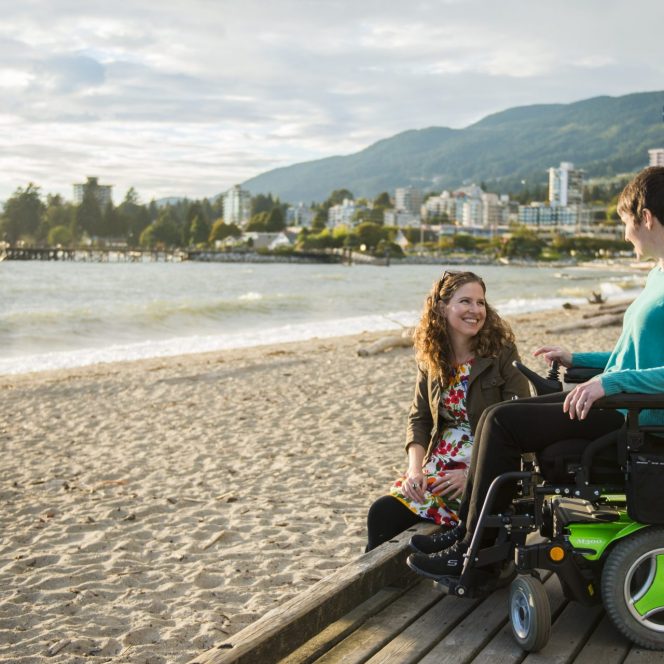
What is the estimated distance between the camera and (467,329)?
327 centimetres

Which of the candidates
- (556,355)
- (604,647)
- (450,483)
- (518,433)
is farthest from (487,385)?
(604,647)

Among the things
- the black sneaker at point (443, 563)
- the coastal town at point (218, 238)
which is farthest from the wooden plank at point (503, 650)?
the coastal town at point (218, 238)

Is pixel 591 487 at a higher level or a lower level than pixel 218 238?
lower

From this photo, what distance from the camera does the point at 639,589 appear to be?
2.59m

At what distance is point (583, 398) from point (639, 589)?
656 mm

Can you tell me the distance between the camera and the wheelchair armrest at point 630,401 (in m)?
2.51

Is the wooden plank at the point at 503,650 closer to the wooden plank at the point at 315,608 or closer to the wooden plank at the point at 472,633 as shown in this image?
the wooden plank at the point at 472,633

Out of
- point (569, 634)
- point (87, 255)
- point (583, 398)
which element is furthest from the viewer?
point (87, 255)

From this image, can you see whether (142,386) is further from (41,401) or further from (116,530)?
(116,530)

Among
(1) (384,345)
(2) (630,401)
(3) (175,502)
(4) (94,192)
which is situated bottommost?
(3) (175,502)

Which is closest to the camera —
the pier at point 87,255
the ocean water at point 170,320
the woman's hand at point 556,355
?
the woman's hand at point 556,355

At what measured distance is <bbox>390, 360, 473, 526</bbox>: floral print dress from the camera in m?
3.30

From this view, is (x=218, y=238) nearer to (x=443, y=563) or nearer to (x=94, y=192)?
(x=94, y=192)

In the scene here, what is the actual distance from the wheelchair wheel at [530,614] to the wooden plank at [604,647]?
133 millimetres
